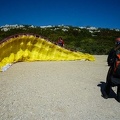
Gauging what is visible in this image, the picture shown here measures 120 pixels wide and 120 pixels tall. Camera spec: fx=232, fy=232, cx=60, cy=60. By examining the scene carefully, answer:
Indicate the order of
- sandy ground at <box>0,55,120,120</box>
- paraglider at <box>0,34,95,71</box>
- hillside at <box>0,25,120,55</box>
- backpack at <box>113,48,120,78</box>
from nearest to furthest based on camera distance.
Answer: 1. sandy ground at <box>0,55,120,120</box>
2. backpack at <box>113,48,120,78</box>
3. paraglider at <box>0,34,95,71</box>
4. hillside at <box>0,25,120,55</box>

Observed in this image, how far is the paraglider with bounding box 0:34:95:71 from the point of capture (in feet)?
28.6

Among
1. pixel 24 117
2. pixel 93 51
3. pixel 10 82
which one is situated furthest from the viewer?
pixel 93 51

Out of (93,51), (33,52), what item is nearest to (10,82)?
(33,52)

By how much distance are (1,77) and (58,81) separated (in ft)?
5.68

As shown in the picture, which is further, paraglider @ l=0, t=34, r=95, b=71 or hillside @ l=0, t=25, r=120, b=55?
hillside @ l=0, t=25, r=120, b=55

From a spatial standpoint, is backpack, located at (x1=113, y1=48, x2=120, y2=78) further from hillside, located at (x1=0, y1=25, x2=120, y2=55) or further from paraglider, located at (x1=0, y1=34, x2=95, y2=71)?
hillside, located at (x1=0, y1=25, x2=120, y2=55)

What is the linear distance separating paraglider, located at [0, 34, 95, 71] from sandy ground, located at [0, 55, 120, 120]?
1059 mm

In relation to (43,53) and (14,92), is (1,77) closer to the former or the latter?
(14,92)

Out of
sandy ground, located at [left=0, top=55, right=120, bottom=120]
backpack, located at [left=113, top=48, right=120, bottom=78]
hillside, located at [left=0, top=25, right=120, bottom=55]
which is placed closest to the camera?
sandy ground, located at [left=0, top=55, right=120, bottom=120]

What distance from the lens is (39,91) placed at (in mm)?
5879

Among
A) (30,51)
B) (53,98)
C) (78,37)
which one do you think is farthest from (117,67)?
(78,37)

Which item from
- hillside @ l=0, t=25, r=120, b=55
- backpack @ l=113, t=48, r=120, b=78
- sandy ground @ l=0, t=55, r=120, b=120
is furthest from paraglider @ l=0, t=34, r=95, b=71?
hillside @ l=0, t=25, r=120, b=55

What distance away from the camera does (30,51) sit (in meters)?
10.8

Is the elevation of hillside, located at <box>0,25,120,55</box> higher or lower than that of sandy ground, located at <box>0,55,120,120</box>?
higher
